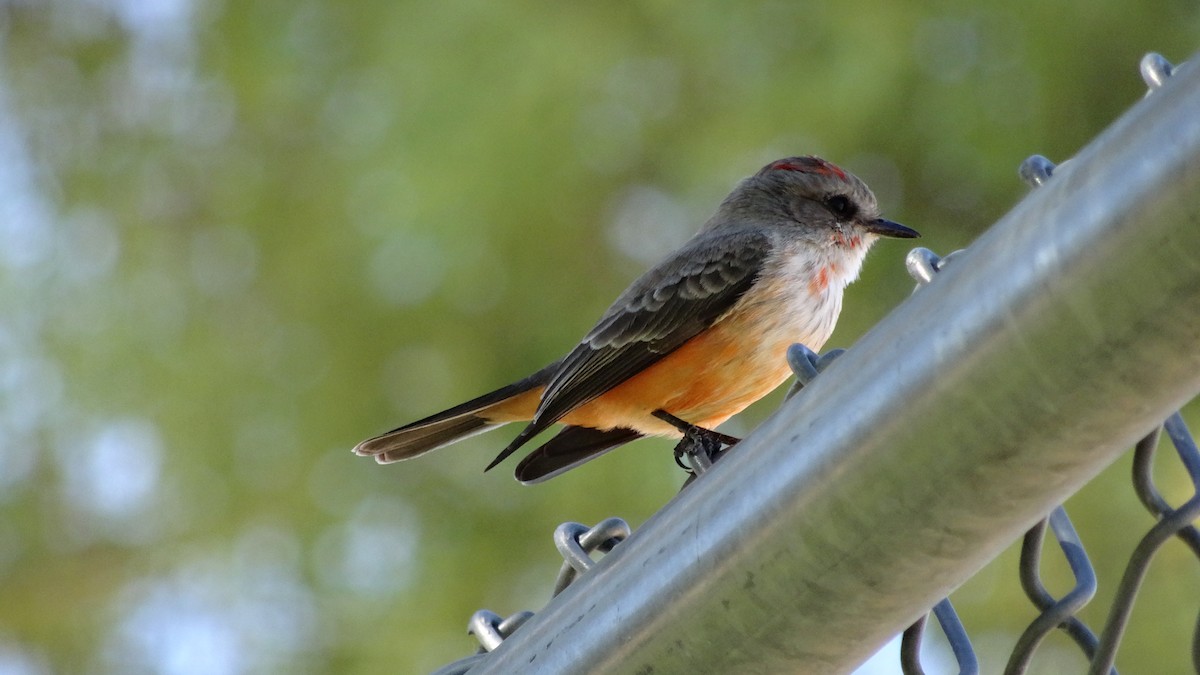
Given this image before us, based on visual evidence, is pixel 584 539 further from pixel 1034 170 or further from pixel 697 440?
pixel 697 440

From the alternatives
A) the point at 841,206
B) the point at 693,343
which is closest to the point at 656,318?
the point at 693,343

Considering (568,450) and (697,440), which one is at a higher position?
(568,450)

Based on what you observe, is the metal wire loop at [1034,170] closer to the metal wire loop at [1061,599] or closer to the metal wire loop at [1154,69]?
the metal wire loop at [1154,69]

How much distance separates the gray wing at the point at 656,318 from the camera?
4047mm

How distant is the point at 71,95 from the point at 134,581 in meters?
2.26

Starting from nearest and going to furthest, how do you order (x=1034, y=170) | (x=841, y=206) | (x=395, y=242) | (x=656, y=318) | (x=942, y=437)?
(x=942, y=437)
(x=1034, y=170)
(x=656, y=318)
(x=841, y=206)
(x=395, y=242)

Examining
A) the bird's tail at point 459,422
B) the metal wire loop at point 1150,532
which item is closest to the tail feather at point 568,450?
the bird's tail at point 459,422

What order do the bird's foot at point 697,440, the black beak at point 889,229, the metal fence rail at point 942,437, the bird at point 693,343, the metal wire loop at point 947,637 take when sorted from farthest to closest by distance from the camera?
1. the black beak at point 889,229
2. the bird at point 693,343
3. the bird's foot at point 697,440
4. the metal wire loop at point 947,637
5. the metal fence rail at point 942,437

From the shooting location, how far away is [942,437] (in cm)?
122

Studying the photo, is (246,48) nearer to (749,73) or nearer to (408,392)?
(408,392)

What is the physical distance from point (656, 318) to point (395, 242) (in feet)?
5.55

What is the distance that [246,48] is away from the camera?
19.5ft

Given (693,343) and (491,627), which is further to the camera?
(693,343)

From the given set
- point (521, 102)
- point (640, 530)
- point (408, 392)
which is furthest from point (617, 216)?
point (640, 530)
